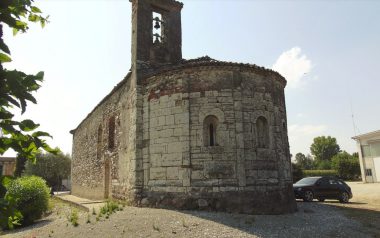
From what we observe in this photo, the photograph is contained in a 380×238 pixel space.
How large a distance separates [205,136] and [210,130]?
0.31 meters

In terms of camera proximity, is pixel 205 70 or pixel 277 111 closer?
pixel 205 70

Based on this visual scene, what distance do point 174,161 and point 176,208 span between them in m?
1.55

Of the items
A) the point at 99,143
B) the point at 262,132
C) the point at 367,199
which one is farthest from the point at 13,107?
the point at 367,199

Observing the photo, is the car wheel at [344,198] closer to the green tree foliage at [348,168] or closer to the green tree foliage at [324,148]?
the green tree foliage at [348,168]

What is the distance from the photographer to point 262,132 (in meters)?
11.5

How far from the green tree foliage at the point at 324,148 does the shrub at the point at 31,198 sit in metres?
70.6

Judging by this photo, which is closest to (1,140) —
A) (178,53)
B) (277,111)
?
(277,111)

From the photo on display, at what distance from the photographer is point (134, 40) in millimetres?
13250

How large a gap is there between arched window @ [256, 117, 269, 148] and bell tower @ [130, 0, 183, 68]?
15.9 ft

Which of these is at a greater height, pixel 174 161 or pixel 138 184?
pixel 174 161

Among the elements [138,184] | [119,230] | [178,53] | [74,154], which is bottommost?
[119,230]

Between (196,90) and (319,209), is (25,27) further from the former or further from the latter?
(319,209)

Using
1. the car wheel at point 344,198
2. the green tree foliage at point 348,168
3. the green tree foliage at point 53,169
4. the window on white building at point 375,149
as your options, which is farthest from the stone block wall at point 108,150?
the green tree foliage at point 348,168

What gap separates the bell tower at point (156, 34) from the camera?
42.9ft
